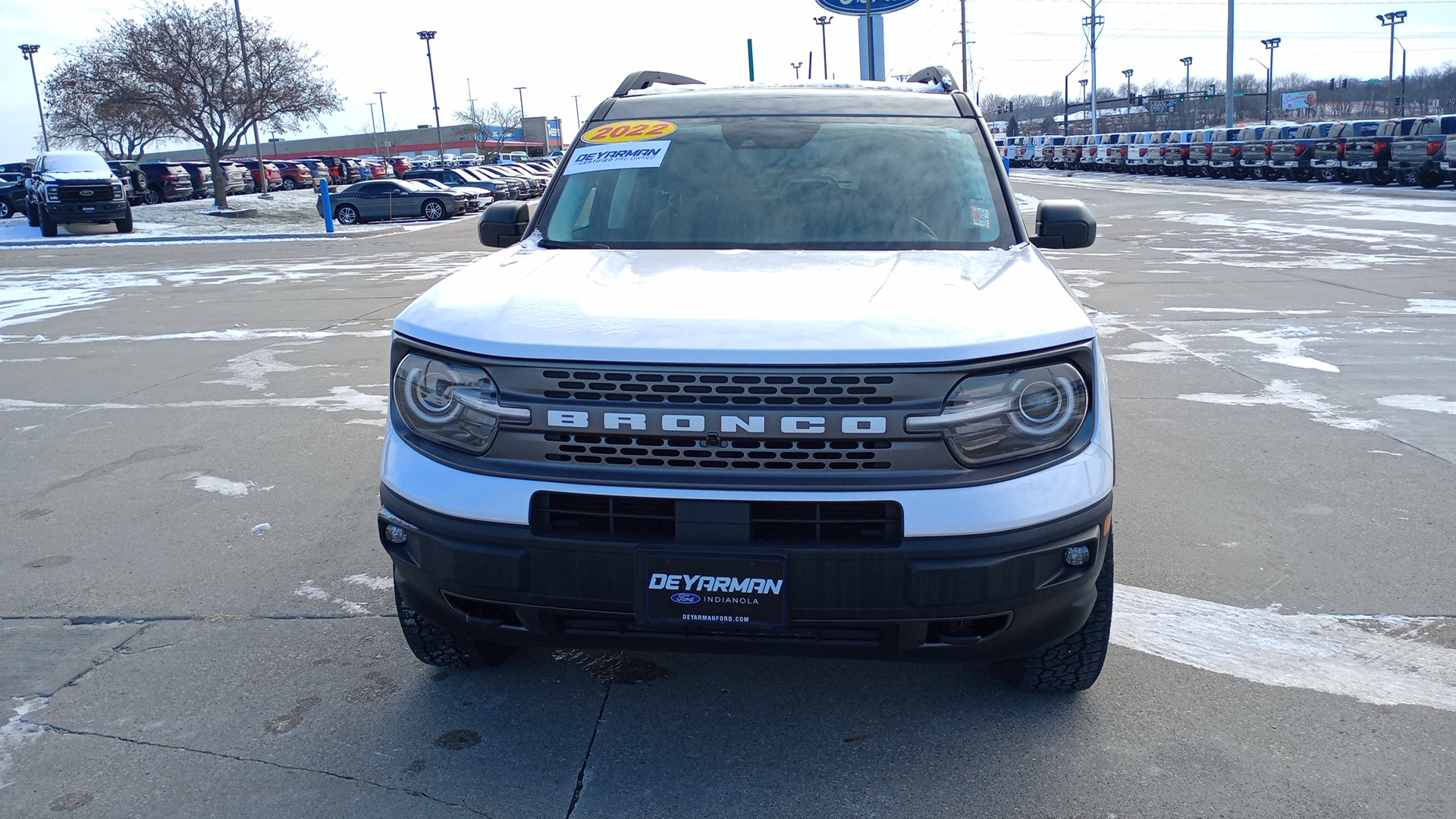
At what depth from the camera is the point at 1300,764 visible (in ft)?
9.59

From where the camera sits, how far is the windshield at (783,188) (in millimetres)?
3750

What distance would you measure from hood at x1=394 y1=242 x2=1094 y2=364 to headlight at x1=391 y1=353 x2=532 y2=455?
7 cm

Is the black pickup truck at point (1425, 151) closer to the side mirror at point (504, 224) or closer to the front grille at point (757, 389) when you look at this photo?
the side mirror at point (504, 224)

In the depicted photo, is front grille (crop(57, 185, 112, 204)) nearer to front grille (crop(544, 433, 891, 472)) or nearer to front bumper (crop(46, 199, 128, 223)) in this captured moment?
front bumper (crop(46, 199, 128, 223))

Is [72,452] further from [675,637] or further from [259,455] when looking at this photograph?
[675,637]

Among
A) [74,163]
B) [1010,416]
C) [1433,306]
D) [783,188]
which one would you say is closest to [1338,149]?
[1433,306]

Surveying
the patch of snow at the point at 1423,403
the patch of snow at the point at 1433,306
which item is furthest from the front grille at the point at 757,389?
the patch of snow at the point at 1433,306

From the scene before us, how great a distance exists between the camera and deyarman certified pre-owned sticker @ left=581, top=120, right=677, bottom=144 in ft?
13.9

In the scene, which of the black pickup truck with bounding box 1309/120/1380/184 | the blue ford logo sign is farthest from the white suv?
the black pickup truck with bounding box 1309/120/1380/184

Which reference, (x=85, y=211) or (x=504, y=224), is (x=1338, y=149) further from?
(x=504, y=224)

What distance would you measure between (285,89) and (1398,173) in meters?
34.1

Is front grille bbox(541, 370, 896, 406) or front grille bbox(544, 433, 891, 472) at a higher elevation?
front grille bbox(541, 370, 896, 406)

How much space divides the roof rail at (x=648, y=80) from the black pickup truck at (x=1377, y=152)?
3221 cm

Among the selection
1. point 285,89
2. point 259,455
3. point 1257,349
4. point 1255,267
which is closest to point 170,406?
point 259,455
